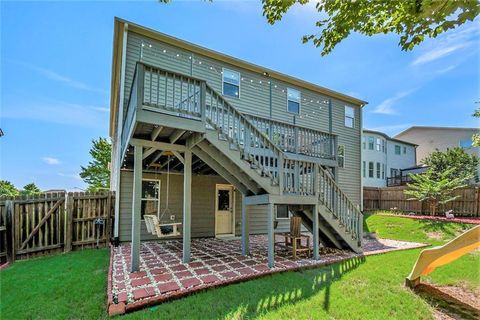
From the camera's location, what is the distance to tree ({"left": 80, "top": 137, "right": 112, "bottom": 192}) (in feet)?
96.1

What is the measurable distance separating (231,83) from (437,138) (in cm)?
2727

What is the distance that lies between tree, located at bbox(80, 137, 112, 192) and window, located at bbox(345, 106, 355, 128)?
84.0 ft

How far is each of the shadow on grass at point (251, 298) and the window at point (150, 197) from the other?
5.45m

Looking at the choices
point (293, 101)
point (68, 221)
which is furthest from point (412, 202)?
point (68, 221)

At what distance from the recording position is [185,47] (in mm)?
9828

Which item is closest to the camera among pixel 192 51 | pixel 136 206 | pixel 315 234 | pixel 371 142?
pixel 136 206

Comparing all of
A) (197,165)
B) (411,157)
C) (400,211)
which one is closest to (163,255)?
(197,165)

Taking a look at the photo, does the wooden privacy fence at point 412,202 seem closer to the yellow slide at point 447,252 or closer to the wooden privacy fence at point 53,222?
the yellow slide at point 447,252

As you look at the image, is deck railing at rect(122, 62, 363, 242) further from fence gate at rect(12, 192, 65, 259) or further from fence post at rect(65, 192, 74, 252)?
fence gate at rect(12, 192, 65, 259)

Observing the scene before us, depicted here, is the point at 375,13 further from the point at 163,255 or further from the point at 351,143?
the point at 351,143

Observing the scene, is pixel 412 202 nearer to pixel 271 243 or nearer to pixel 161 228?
pixel 271 243

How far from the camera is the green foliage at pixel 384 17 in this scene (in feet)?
10.2

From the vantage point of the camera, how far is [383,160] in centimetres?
2512

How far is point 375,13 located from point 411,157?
2913cm
